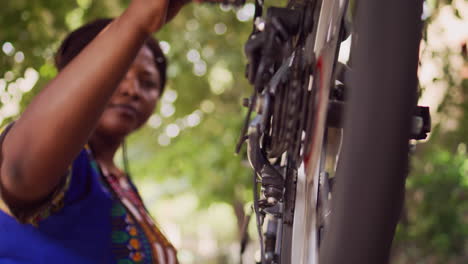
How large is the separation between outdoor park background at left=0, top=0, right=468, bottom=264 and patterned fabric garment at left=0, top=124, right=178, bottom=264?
86 centimetres

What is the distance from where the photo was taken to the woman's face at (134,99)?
185 centimetres

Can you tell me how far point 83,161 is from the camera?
1.44m

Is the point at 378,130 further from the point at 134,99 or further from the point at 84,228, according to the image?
the point at 134,99

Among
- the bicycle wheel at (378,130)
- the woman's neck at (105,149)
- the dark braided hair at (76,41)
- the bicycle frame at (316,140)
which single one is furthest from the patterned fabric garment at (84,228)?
→ the bicycle wheel at (378,130)

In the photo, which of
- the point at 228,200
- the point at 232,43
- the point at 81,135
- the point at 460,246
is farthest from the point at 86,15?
the point at 460,246

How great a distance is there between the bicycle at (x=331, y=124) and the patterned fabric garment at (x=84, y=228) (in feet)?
1.47

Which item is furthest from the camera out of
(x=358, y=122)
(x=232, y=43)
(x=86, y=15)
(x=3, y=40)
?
(x=232, y=43)

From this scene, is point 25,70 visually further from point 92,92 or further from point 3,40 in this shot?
point 92,92

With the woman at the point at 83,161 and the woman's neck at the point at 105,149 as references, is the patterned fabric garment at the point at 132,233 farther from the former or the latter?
the woman's neck at the point at 105,149

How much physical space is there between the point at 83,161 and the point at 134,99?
1.74 ft

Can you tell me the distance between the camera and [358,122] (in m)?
0.65

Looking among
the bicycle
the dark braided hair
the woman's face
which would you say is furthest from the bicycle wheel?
the woman's face

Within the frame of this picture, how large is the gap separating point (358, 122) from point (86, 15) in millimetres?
3453

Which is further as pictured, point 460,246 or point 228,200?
point 460,246
